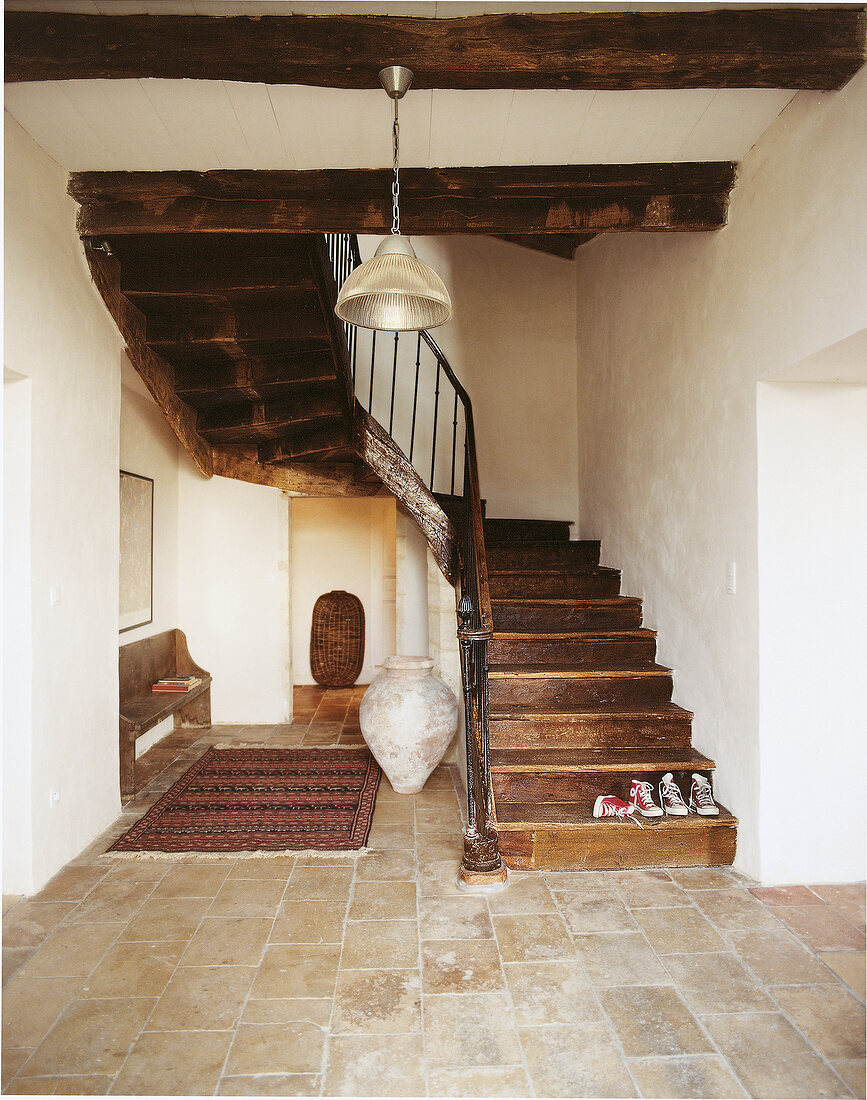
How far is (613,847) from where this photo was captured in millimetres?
3279

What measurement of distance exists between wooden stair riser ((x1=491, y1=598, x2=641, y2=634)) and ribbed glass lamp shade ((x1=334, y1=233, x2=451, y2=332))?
2.09 metres

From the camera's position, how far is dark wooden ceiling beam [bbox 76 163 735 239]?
3078mm

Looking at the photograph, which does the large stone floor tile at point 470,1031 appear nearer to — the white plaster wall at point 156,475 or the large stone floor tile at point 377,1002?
the large stone floor tile at point 377,1002

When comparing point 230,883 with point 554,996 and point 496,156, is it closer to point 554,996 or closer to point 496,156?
point 554,996

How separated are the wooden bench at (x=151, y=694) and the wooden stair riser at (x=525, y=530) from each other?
253 centimetres

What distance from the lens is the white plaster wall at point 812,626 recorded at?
121 inches

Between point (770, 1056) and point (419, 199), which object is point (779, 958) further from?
point (419, 199)

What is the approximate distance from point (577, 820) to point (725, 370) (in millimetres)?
2121

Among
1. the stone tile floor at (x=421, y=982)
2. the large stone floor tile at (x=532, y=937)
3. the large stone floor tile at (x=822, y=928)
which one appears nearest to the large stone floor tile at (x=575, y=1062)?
the stone tile floor at (x=421, y=982)

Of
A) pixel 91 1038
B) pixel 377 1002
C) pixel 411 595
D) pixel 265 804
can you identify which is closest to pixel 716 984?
pixel 377 1002

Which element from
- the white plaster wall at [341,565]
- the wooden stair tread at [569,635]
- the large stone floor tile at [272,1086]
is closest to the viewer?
the large stone floor tile at [272,1086]

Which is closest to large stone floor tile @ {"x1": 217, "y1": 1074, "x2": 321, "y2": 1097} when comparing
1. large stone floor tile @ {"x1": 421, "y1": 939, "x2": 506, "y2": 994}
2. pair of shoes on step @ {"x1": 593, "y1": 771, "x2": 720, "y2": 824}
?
large stone floor tile @ {"x1": 421, "y1": 939, "x2": 506, "y2": 994}

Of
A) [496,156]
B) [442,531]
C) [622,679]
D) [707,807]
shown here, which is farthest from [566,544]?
[496,156]

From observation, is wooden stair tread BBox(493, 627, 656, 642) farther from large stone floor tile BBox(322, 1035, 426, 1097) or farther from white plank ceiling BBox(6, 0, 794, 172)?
white plank ceiling BBox(6, 0, 794, 172)
